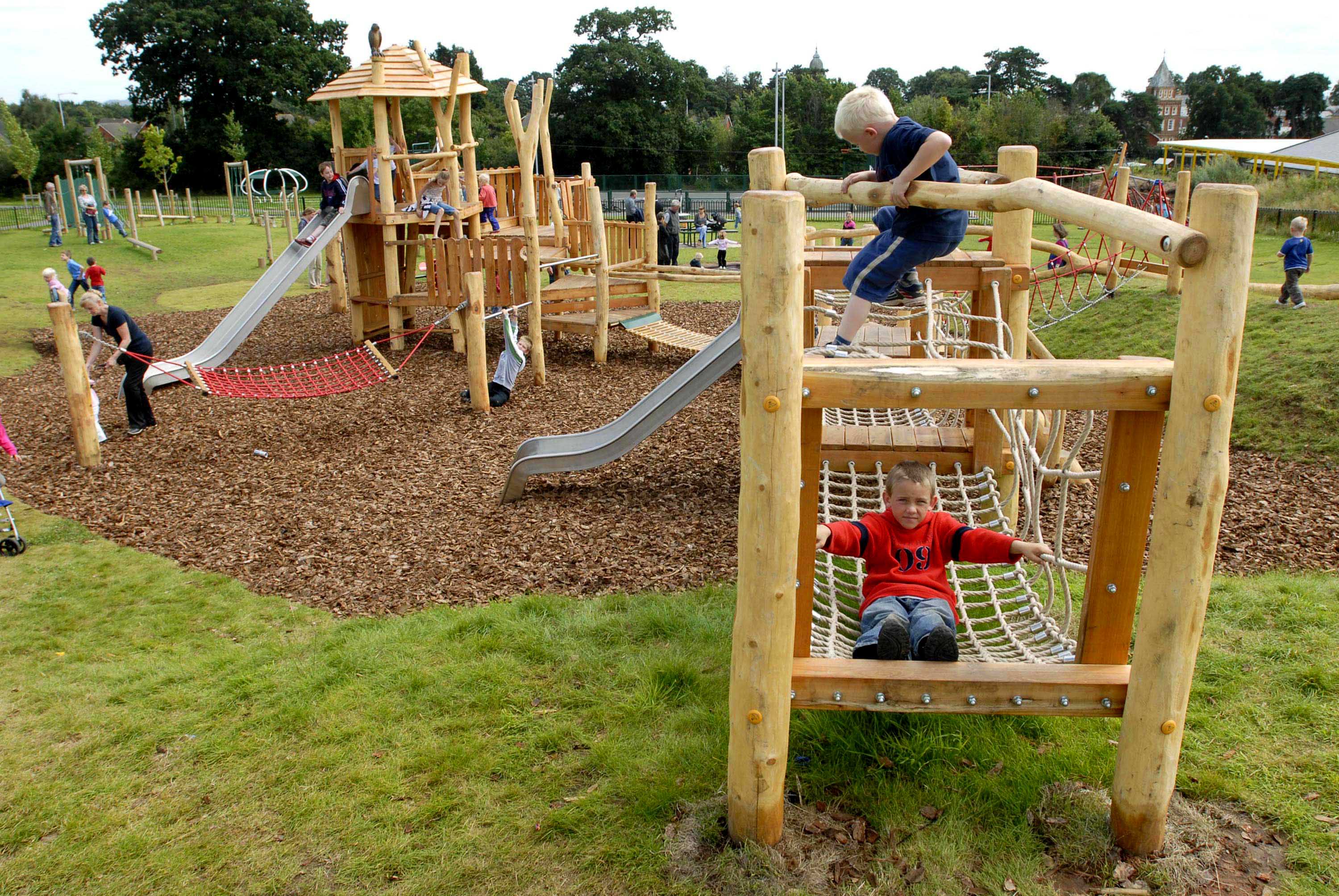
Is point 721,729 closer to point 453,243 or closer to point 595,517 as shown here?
point 595,517

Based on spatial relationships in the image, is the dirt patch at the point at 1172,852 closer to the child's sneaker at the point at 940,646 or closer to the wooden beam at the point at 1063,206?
the child's sneaker at the point at 940,646

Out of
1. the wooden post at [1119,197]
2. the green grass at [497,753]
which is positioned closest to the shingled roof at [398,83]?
the green grass at [497,753]

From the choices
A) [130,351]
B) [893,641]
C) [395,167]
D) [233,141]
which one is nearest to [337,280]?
[395,167]

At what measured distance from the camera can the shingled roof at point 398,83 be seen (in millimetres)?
12625

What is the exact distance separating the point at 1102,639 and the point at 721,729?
1.59 metres

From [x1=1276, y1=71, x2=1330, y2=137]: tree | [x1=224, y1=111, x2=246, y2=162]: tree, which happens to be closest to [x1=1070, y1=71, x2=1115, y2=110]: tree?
[x1=1276, y1=71, x2=1330, y2=137]: tree

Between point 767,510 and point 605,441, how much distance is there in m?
4.45

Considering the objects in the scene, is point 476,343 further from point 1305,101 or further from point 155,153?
point 1305,101

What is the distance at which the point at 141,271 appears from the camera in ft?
69.4

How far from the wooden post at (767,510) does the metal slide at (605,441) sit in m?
3.92

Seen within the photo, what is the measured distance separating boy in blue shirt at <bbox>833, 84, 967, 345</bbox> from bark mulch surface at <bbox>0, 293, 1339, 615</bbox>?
213 cm

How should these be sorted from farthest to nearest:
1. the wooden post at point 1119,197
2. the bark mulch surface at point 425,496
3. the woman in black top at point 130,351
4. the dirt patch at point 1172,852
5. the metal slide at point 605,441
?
the wooden post at point 1119,197 < the woman in black top at point 130,351 < the metal slide at point 605,441 < the bark mulch surface at point 425,496 < the dirt patch at point 1172,852

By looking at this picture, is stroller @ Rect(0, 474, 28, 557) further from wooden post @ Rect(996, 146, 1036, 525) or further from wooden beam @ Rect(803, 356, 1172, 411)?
wooden post @ Rect(996, 146, 1036, 525)

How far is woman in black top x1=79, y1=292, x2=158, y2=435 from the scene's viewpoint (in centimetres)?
925
